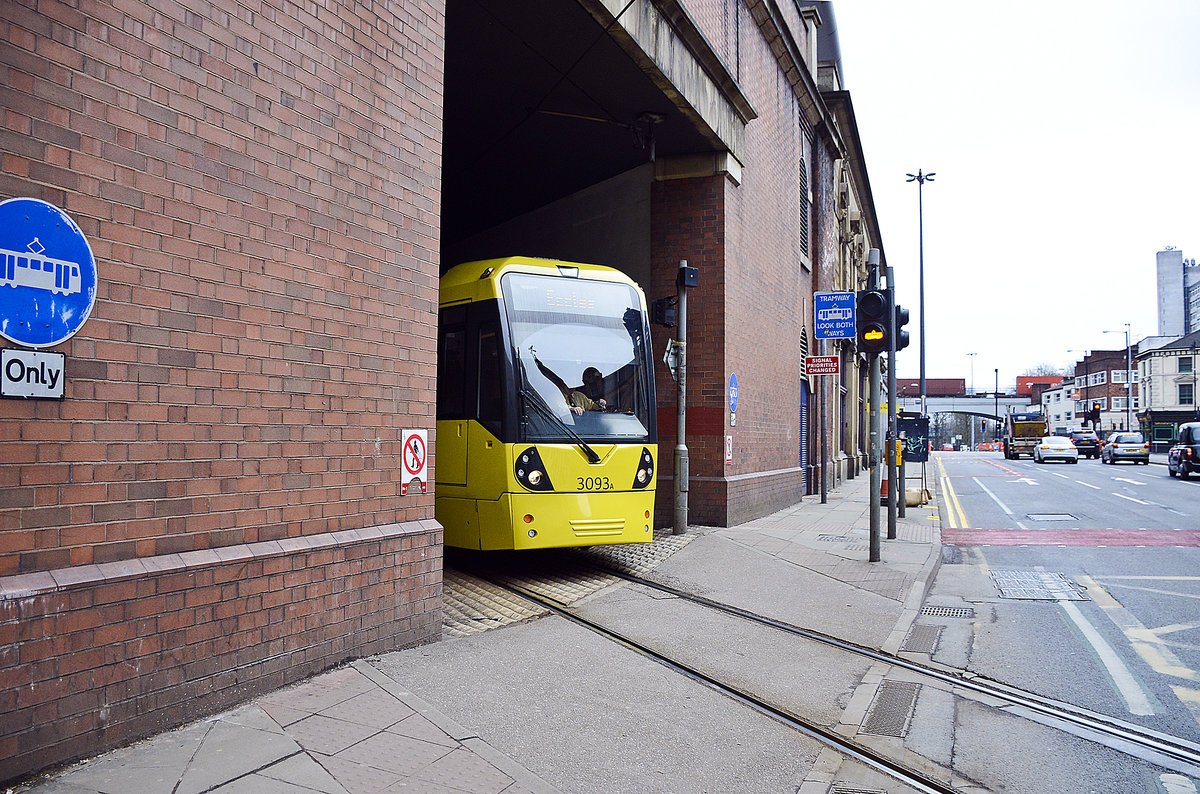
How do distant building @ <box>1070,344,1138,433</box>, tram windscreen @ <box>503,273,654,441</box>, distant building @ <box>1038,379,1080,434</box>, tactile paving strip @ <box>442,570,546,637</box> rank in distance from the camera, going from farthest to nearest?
distant building @ <box>1038,379,1080,434</box>
distant building @ <box>1070,344,1138,433</box>
tram windscreen @ <box>503,273,654,441</box>
tactile paving strip @ <box>442,570,546,637</box>

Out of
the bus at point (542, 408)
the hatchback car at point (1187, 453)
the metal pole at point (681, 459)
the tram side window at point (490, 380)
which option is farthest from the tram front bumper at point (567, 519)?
the hatchback car at point (1187, 453)

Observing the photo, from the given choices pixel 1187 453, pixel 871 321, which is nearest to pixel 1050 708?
pixel 871 321

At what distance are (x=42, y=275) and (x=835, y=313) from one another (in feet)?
45.7

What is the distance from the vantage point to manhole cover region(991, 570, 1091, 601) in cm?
857

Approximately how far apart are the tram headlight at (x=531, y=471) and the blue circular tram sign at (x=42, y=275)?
4.50 m

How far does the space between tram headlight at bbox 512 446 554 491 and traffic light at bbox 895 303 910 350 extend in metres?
6.36

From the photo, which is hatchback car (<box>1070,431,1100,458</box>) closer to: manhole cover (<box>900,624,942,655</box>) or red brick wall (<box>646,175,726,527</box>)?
red brick wall (<box>646,175,726,527</box>)

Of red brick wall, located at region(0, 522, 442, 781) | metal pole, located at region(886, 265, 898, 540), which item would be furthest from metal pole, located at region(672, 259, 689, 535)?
red brick wall, located at region(0, 522, 442, 781)

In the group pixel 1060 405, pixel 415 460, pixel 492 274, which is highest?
pixel 1060 405

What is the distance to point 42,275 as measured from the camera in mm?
3711

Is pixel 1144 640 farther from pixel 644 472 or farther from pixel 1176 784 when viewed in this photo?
pixel 644 472

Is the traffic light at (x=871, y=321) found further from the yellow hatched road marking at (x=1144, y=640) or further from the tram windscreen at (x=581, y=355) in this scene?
the yellow hatched road marking at (x=1144, y=640)

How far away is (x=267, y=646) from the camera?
4.79 meters

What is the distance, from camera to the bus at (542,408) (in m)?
8.04
